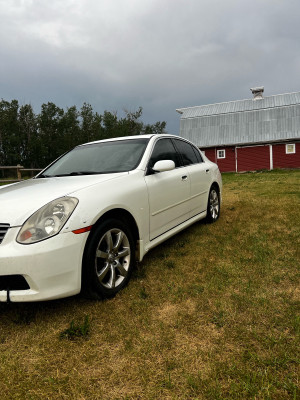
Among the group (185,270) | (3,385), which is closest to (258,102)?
Answer: (185,270)

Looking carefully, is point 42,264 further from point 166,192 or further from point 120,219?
point 166,192

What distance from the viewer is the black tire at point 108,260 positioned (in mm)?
2318

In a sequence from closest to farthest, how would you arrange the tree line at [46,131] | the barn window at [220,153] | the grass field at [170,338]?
1. the grass field at [170,338]
2. the barn window at [220,153]
3. the tree line at [46,131]

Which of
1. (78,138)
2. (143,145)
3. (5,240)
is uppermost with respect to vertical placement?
(78,138)

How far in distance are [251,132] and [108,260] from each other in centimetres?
2755

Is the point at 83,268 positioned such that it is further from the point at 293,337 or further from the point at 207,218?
the point at 207,218

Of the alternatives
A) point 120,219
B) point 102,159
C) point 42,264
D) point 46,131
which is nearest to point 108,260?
point 120,219

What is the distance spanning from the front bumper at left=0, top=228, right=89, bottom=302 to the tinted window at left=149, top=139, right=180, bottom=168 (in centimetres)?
153

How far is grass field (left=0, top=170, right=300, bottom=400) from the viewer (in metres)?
1.57

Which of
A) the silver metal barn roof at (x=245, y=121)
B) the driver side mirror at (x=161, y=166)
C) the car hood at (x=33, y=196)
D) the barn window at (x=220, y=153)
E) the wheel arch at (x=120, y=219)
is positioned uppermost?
the silver metal barn roof at (x=245, y=121)

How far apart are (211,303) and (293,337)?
0.67 m

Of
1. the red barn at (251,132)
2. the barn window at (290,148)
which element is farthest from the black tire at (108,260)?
the barn window at (290,148)

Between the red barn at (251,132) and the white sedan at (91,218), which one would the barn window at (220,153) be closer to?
the red barn at (251,132)

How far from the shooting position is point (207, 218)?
5.06 meters
